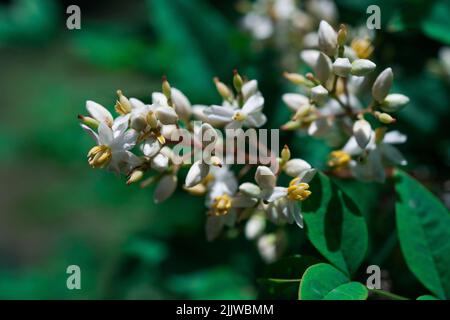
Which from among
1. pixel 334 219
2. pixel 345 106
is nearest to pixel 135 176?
pixel 334 219

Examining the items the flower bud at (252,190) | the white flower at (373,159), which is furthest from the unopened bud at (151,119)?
the white flower at (373,159)

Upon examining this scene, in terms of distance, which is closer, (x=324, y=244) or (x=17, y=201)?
(x=324, y=244)

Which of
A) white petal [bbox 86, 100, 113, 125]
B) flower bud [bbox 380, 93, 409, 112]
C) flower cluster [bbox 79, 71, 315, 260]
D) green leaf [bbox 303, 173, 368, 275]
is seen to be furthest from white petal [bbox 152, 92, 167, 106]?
flower bud [bbox 380, 93, 409, 112]

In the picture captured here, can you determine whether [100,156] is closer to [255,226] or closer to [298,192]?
[298,192]

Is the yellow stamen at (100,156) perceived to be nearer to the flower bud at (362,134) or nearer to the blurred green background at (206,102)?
the blurred green background at (206,102)
